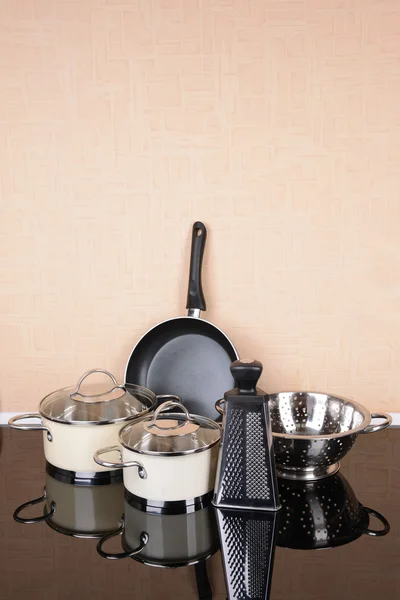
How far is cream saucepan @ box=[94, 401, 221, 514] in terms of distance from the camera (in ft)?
3.29

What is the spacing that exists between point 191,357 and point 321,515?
1.52ft

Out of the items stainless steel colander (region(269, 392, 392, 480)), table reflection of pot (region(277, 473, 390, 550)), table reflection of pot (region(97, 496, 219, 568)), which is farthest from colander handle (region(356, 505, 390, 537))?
table reflection of pot (region(97, 496, 219, 568))

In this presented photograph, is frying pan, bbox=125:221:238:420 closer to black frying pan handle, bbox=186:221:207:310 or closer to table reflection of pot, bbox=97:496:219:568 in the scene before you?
black frying pan handle, bbox=186:221:207:310

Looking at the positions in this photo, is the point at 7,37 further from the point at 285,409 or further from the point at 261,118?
the point at 285,409

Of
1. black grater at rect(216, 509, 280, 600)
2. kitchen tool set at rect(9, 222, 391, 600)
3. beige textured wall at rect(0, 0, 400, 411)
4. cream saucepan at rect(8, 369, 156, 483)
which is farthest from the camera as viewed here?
beige textured wall at rect(0, 0, 400, 411)

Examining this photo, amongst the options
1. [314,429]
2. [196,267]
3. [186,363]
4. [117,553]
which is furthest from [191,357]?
[117,553]

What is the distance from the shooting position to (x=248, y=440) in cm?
99

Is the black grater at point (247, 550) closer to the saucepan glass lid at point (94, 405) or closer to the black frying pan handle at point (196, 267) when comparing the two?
the saucepan glass lid at point (94, 405)

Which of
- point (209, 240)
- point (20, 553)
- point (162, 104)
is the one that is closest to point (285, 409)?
point (209, 240)

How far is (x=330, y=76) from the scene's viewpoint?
131 cm

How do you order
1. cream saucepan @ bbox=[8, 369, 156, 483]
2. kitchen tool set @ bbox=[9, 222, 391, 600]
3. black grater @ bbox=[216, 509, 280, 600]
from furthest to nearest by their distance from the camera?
cream saucepan @ bbox=[8, 369, 156, 483] < kitchen tool set @ bbox=[9, 222, 391, 600] < black grater @ bbox=[216, 509, 280, 600]

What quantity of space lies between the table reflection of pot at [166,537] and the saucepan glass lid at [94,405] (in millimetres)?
152

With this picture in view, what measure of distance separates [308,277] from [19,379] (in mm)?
639

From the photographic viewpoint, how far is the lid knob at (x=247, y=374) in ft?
3.24
